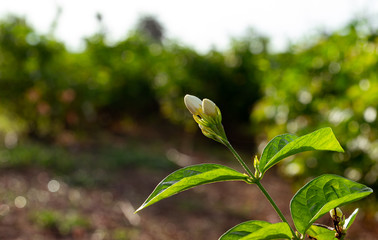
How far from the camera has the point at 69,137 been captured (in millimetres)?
5715

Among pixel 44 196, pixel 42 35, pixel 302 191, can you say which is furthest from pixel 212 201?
pixel 302 191

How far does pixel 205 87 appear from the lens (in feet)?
22.5

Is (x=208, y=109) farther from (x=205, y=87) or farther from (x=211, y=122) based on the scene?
(x=205, y=87)

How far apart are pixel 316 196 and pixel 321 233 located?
0.09 m

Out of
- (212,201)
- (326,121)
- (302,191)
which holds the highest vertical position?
(302,191)

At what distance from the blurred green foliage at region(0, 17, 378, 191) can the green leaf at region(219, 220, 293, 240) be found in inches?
72.9

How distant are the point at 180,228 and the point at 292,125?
1274 millimetres

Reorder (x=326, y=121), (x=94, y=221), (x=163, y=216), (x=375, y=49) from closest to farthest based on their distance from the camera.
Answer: (x=375, y=49)
(x=326, y=121)
(x=94, y=221)
(x=163, y=216)

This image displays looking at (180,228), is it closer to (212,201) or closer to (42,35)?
(212,201)

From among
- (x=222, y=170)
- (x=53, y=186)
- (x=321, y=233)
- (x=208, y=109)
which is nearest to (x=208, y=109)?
(x=208, y=109)

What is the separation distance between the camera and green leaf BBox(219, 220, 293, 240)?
51 cm

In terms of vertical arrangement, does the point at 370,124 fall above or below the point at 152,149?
below

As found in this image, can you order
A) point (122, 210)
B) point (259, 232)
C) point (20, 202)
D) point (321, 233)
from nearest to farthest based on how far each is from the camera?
point (259, 232)
point (321, 233)
point (20, 202)
point (122, 210)

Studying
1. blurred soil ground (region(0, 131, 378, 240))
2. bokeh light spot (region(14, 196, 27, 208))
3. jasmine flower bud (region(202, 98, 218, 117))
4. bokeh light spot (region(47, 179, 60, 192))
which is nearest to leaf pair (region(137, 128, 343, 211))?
jasmine flower bud (region(202, 98, 218, 117))
